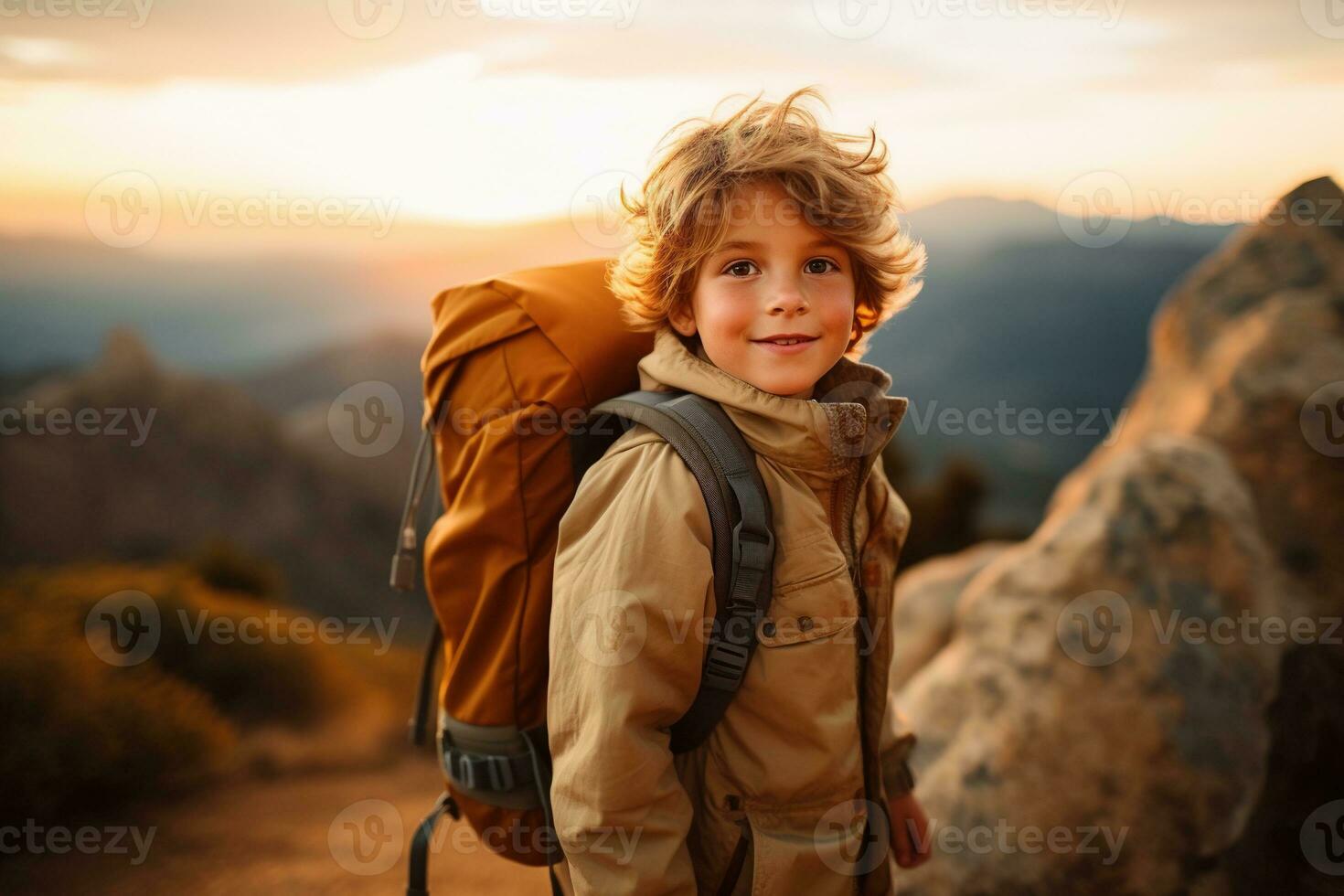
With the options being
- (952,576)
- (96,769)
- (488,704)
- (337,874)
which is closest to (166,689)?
(96,769)

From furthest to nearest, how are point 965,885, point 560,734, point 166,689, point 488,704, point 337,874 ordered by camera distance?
point 166,689, point 337,874, point 965,885, point 488,704, point 560,734

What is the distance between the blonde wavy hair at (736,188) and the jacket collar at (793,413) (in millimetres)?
121

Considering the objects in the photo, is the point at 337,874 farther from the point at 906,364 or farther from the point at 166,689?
the point at 906,364

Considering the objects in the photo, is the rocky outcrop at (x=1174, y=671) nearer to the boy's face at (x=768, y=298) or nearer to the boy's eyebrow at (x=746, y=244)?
the boy's face at (x=768, y=298)

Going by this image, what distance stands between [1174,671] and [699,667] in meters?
1.79

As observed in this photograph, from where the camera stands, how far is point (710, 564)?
1.41 m

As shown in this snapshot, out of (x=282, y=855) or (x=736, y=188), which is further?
(x=282, y=855)

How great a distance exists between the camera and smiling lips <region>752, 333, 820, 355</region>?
5.12ft

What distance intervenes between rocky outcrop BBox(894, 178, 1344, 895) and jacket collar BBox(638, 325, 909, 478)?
53.6 inches

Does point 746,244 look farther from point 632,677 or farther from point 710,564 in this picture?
point 632,677

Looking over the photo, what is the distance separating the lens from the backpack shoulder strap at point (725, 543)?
56.8 inches

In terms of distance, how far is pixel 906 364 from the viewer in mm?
8211

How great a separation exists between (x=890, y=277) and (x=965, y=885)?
1.69 meters

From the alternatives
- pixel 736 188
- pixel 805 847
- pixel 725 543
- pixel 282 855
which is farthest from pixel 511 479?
pixel 282 855
